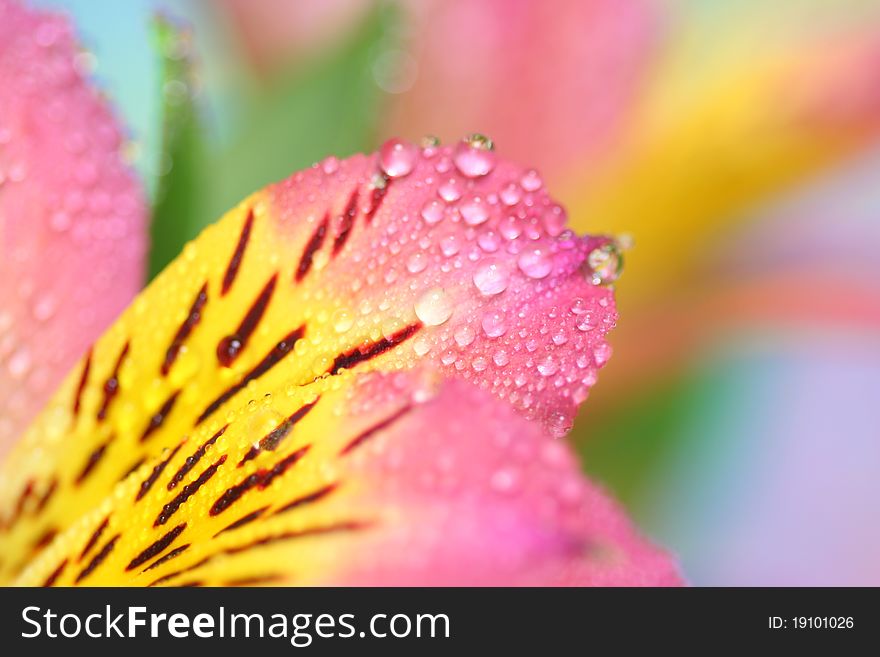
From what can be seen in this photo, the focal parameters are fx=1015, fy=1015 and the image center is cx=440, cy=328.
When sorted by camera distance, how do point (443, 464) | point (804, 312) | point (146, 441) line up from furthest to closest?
point (804, 312)
point (146, 441)
point (443, 464)

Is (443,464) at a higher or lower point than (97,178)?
lower

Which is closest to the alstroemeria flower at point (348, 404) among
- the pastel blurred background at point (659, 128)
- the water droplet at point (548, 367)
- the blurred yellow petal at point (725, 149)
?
the water droplet at point (548, 367)

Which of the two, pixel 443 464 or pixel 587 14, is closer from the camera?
pixel 443 464

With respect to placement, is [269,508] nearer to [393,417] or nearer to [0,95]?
[393,417]

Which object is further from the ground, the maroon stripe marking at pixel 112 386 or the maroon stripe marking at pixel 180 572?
the maroon stripe marking at pixel 112 386

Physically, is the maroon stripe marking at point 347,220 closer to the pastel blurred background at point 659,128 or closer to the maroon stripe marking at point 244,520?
the maroon stripe marking at point 244,520

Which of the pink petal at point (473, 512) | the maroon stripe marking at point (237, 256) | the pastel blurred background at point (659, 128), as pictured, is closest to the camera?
the pink petal at point (473, 512)

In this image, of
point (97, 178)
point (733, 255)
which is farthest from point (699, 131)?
point (97, 178)
